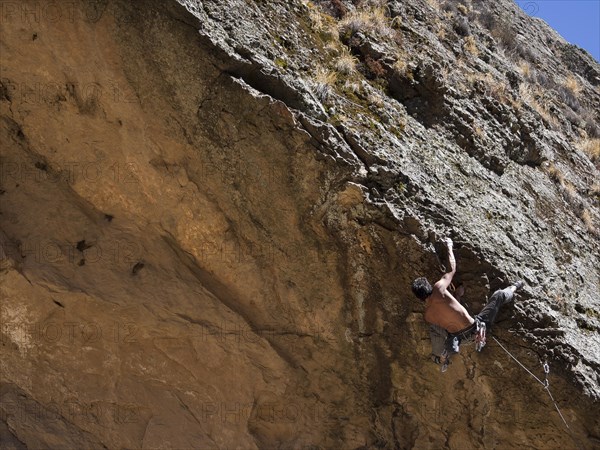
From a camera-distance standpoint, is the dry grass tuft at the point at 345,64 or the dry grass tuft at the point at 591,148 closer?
the dry grass tuft at the point at 345,64

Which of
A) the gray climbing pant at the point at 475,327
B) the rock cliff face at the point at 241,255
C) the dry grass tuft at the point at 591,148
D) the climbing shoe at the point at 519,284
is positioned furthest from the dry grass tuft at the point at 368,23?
the dry grass tuft at the point at 591,148

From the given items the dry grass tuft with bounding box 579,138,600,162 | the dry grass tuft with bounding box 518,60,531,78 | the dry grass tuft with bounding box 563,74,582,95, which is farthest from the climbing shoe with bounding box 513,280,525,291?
the dry grass tuft with bounding box 563,74,582,95

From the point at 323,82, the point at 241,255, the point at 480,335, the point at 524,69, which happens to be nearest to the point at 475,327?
the point at 480,335

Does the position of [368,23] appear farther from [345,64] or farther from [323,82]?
[323,82]

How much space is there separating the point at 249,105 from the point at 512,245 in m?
3.24

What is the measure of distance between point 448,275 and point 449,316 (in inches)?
16.3

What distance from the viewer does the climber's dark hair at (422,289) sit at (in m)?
6.93

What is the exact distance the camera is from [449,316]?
270 inches

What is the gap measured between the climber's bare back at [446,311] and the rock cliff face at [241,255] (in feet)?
1.16

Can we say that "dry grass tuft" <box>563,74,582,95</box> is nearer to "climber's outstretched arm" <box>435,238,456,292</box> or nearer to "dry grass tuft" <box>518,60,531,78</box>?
"dry grass tuft" <box>518,60,531,78</box>

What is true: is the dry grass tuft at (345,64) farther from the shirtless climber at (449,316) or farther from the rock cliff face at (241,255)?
the shirtless climber at (449,316)

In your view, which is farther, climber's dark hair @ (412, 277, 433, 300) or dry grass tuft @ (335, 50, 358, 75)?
dry grass tuft @ (335, 50, 358, 75)

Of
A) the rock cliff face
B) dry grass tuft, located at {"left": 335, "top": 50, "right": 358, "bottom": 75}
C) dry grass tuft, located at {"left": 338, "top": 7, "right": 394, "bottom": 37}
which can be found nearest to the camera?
the rock cliff face

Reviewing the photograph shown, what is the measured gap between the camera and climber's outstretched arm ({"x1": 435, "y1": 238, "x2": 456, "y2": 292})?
22.6 feet
